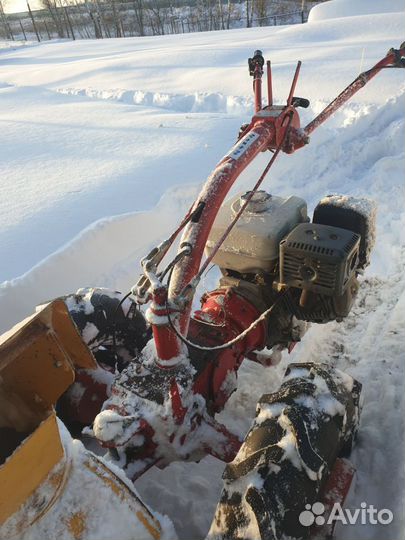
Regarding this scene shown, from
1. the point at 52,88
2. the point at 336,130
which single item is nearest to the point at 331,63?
the point at 336,130

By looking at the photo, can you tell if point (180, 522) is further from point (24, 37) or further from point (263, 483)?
point (24, 37)

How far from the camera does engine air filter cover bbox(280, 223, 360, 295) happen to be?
2080 millimetres

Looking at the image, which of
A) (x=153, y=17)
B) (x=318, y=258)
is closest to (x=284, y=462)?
(x=318, y=258)

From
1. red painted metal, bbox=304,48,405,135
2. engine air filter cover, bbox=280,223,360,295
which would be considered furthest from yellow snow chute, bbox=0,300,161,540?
red painted metal, bbox=304,48,405,135

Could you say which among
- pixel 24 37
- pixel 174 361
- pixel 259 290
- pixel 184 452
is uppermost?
pixel 174 361

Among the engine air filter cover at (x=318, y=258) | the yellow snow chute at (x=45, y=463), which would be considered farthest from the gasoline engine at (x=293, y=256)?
the yellow snow chute at (x=45, y=463)

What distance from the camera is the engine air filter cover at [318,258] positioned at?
6.82 feet

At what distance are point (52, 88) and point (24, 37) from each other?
3249cm

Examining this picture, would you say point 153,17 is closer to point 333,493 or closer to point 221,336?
point 221,336

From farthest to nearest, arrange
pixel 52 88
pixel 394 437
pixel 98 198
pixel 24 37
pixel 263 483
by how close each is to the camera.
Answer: pixel 24 37
pixel 52 88
pixel 98 198
pixel 394 437
pixel 263 483

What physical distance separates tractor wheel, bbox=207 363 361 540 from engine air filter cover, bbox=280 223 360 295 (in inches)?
19.1

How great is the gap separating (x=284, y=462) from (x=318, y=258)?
3.10 ft

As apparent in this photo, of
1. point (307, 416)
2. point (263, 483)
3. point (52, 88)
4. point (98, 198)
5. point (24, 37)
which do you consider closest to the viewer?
point (263, 483)

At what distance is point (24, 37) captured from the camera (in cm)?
3756
